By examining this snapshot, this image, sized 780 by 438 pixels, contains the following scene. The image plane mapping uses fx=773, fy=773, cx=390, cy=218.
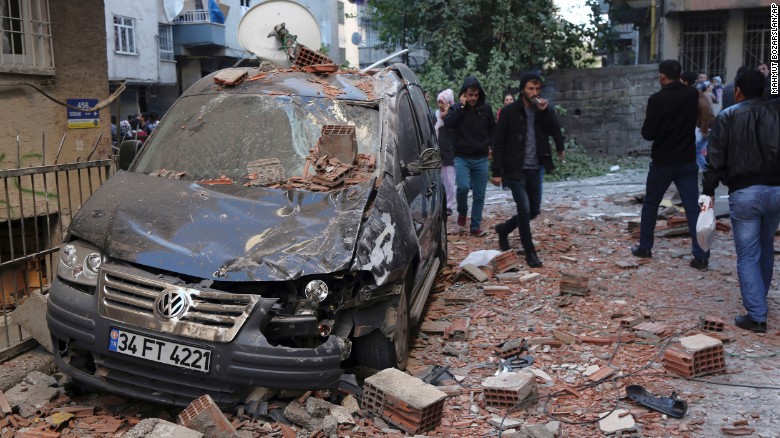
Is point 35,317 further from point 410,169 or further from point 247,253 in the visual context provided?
point 410,169

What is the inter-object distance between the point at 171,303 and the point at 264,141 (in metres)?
1.74

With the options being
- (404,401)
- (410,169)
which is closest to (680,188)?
(410,169)

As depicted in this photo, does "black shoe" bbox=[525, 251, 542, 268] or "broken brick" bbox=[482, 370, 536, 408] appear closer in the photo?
"broken brick" bbox=[482, 370, 536, 408]

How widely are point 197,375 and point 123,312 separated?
0.52 m

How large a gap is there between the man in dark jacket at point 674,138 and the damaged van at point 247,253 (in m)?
3.44

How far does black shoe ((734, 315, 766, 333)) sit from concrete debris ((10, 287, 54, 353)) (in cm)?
Answer: 510

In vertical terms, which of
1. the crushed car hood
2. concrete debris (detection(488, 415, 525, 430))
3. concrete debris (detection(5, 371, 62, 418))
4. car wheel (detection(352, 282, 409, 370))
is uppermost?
the crushed car hood

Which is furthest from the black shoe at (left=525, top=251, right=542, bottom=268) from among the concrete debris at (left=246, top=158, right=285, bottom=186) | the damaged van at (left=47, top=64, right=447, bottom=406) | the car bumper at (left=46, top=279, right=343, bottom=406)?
the car bumper at (left=46, top=279, right=343, bottom=406)

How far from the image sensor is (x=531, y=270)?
8117 mm

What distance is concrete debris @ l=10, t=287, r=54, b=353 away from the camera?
5047 mm

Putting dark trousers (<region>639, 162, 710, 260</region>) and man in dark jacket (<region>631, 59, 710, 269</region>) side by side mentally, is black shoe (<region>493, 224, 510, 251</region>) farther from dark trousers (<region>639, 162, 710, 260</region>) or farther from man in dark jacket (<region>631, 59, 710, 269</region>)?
man in dark jacket (<region>631, 59, 710, 269</region>)

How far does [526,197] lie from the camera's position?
8.13 metres

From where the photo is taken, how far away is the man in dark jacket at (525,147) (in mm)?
8070

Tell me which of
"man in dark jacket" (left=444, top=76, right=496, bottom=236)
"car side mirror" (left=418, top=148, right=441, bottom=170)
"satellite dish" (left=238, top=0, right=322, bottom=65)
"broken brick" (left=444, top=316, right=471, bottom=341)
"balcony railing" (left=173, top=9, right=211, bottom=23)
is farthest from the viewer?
"balcony railing" (left=173, top=9, right=211, bottom=23)
